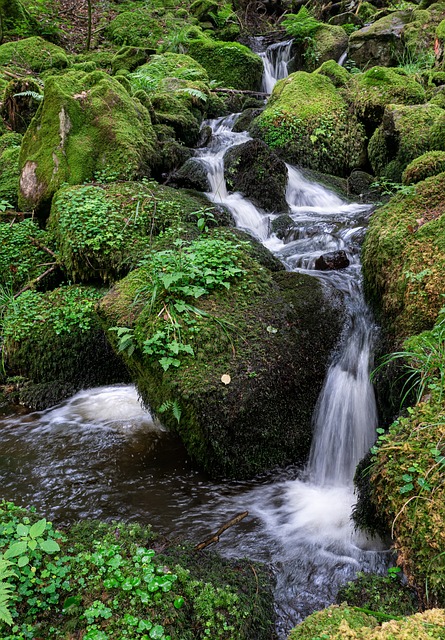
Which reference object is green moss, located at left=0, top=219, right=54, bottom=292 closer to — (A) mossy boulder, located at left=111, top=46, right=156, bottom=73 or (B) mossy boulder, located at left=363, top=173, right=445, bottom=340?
(B) mossy boulder, located at left=363, top=173, right=445, bottom=340

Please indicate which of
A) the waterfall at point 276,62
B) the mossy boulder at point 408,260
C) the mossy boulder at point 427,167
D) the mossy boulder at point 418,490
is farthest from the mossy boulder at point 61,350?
the waterfall at point 276,62

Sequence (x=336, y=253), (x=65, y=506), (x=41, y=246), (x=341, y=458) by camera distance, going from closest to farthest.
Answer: (x=65, y=506) → (x=341, y=458) → (x=336, y=253) → (x=41, y=246)

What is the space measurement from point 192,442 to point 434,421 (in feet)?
6.32

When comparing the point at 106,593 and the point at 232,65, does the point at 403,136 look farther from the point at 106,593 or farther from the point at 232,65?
the point at 106,593

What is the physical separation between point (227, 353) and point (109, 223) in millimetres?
2513

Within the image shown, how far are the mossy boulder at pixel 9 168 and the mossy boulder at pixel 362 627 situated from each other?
6542 millimetres

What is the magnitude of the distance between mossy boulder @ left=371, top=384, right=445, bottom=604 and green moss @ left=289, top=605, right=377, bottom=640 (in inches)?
17.1

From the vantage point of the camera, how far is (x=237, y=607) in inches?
97.2

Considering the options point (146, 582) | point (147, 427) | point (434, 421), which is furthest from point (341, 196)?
point (146, 582)

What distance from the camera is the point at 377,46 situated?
12.8m

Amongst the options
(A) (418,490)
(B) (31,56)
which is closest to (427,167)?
(A) (418,490)

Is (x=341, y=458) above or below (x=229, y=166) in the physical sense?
below

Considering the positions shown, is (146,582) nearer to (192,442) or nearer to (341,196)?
(192,442)

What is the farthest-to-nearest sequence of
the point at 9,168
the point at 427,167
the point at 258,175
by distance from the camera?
the point at 258,175, the point at 9,168, the point at 427,167
